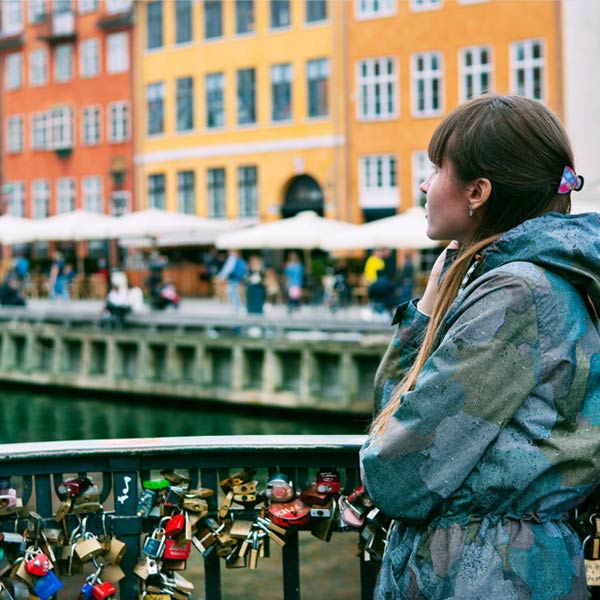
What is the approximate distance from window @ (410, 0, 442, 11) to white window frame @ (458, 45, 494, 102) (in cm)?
147

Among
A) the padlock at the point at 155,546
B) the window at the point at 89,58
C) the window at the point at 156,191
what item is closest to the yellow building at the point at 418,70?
the window at the point at 156,191

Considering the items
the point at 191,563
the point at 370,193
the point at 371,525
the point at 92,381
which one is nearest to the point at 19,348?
the point at 92,381

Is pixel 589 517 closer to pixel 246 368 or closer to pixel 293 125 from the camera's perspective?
pixel 246 368

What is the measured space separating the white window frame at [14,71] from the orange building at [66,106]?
0.04 meters

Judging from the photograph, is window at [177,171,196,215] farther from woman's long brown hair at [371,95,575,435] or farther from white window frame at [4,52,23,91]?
woman's long brown hair at [371,95,575,435]

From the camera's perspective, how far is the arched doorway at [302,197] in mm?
32562

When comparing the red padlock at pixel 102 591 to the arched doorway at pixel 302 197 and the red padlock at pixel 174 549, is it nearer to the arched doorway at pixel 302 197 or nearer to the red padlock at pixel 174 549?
the red padlock at pixel 174 549

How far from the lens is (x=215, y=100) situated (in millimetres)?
35219

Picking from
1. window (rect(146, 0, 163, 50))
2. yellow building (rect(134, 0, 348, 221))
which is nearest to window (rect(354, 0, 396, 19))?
yellow building (rect(134, 0, 348, 221))

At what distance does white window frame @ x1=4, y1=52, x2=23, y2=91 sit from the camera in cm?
4153

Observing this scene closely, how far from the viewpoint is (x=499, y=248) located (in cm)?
186

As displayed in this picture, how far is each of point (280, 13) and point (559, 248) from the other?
32.5 meters

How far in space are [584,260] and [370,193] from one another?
29620 mm

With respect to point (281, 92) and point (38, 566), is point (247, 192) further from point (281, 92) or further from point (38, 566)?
point (38, 566)
